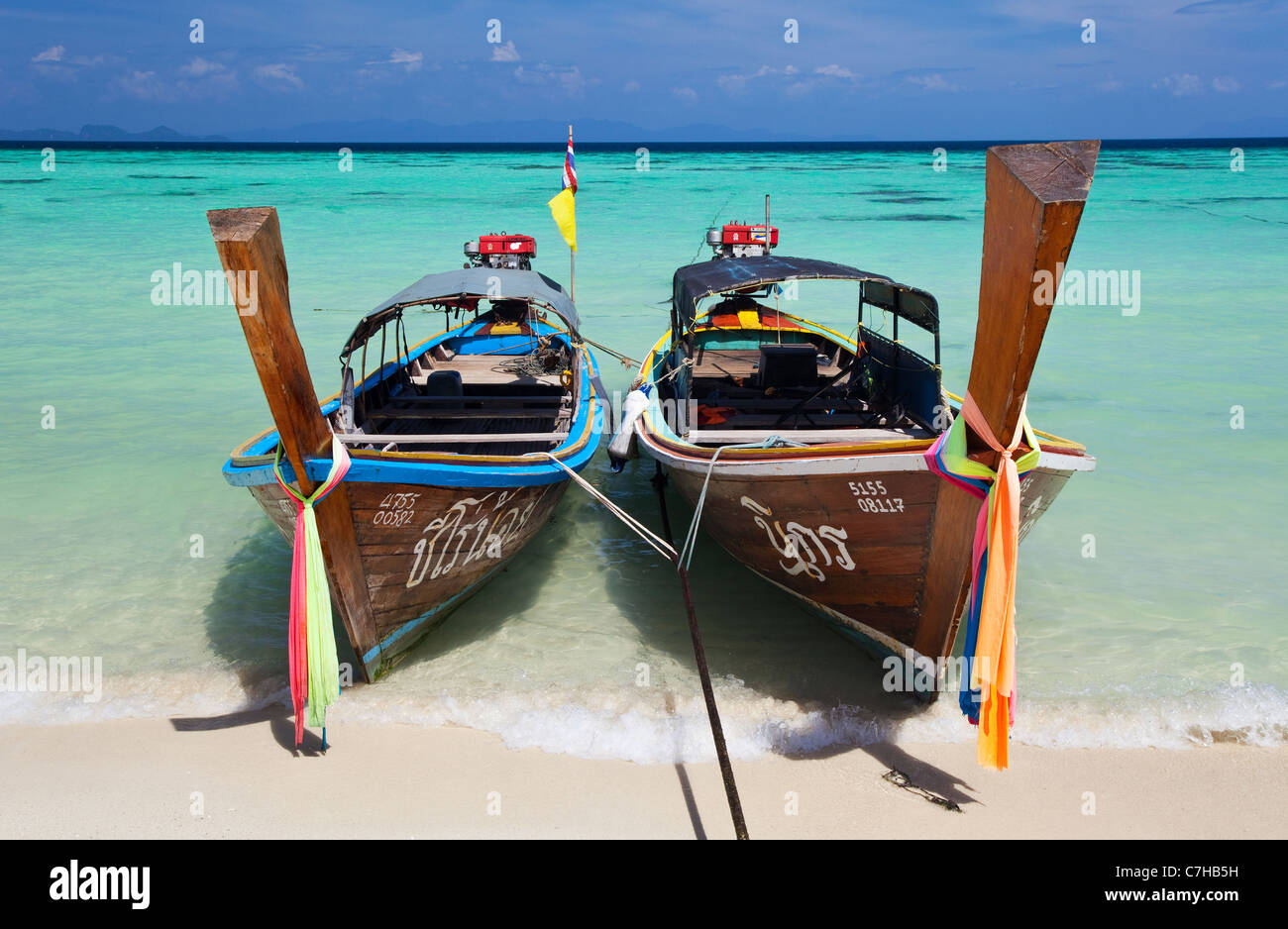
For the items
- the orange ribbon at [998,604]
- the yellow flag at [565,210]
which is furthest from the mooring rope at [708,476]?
the yellow flag at [565,210]

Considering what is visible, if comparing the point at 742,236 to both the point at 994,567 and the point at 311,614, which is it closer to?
the point at 994,567

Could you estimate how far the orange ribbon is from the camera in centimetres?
382

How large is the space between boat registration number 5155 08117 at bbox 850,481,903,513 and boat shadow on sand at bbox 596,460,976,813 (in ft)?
4.45

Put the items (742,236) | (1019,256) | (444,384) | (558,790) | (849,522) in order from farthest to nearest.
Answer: (742,236) → (444,384) → (849,522) → (558,790) → (1019,256)

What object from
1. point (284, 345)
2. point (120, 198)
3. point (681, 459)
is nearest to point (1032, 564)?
point (681, 459)

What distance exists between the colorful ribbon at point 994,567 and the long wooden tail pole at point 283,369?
3055 mm

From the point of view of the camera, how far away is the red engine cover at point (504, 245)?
1112 cm

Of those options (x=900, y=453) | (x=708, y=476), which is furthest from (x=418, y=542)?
(x=900, y=453)

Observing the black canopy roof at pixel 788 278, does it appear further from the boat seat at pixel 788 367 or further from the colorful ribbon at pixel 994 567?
the colorful ribbon at pixel 994 567

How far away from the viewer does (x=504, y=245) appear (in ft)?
37.0

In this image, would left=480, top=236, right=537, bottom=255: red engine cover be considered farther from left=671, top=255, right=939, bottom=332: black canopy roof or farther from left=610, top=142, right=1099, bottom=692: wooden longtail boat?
left=671, top=255, right=939, bottom=332: black canopy roof

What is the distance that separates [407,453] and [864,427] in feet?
11.6

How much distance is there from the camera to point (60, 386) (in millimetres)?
12133

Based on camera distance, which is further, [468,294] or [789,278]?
[468,294]
